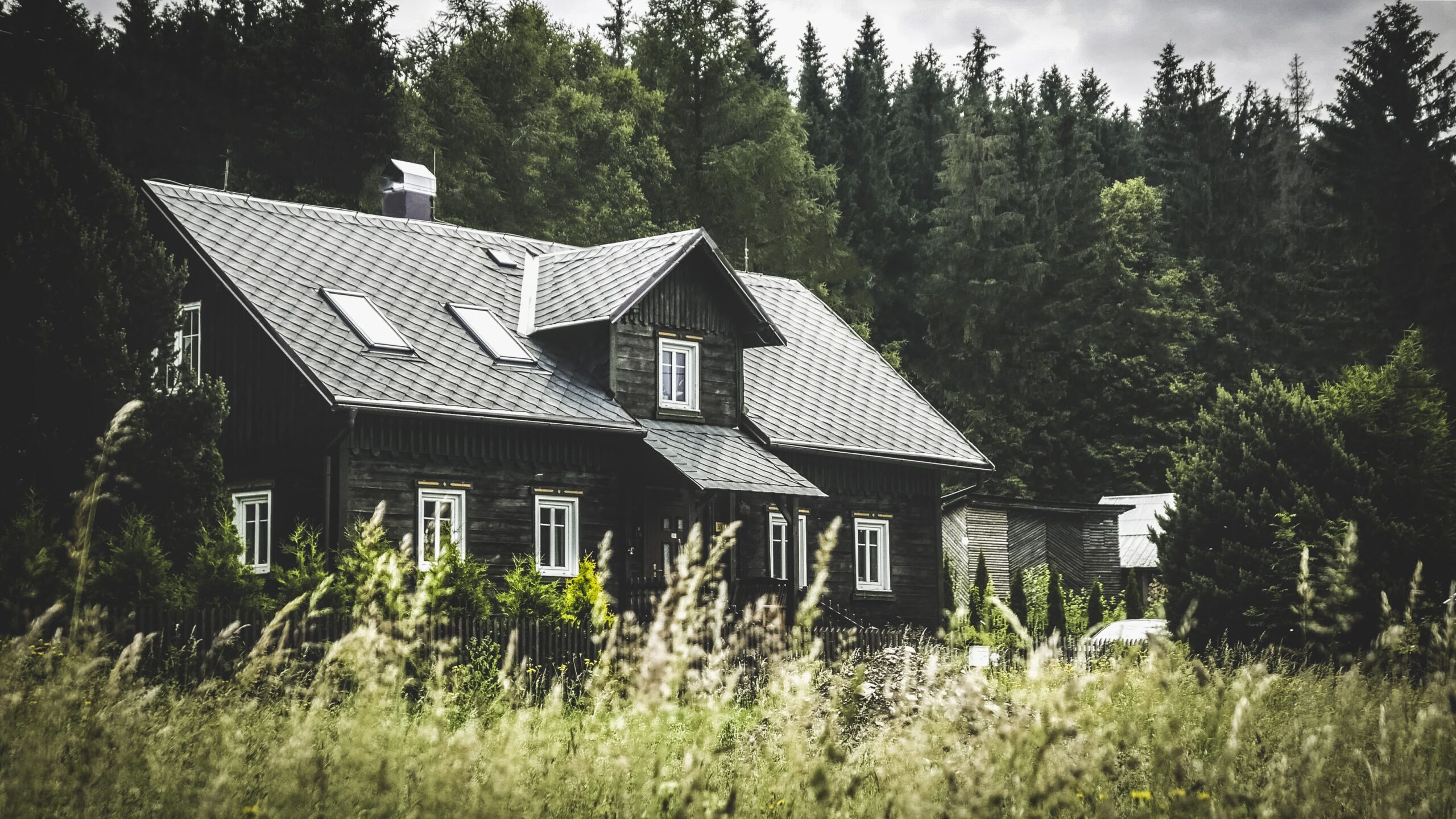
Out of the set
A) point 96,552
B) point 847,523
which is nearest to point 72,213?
point 96,552

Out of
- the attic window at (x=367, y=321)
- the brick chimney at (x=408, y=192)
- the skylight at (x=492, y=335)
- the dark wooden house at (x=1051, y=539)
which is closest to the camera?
the attic window at (x=367, y=321)

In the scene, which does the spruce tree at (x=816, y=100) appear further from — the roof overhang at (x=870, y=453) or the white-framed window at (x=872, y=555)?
the white-framed window at (x=872, y=555)

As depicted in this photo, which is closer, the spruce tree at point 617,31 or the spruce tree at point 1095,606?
the spruce tree at point 1095,606

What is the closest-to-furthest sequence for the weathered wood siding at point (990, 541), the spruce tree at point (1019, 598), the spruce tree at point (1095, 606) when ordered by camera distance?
the spruce tree at point (1019, 598), the spruce tree at point (1095, 606), the weathered wood siding at point (990, 541)

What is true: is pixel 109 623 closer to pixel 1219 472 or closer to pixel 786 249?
pixel 1219 472

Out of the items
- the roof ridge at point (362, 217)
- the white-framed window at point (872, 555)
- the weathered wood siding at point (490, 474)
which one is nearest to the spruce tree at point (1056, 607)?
the white-framed window at point (872, 555)

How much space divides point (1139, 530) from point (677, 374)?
26818 millimetres

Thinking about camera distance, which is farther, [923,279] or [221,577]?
[923,279]

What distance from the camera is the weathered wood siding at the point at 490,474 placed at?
20.4m

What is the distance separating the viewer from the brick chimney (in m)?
27.2

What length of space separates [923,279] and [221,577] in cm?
4215

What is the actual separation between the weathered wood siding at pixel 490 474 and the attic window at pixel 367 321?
123cm

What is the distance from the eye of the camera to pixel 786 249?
46.4 m

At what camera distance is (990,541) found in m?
40.7
